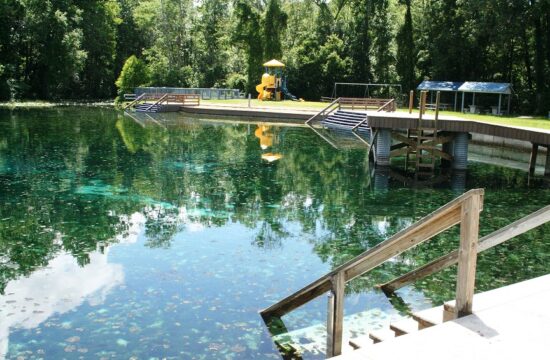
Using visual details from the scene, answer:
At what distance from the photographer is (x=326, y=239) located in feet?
37.8

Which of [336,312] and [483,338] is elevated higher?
[483,338]

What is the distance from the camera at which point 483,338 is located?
4.41 m

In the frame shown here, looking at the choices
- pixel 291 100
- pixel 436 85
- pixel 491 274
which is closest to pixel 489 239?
pixel 491 274

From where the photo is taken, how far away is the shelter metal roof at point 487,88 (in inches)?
1513

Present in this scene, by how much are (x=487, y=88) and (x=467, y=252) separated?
3759 centimetres

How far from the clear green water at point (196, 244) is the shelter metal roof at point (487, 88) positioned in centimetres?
1884

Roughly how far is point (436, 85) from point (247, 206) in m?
32.8

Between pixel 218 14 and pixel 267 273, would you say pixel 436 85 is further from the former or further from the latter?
pixel 267 273

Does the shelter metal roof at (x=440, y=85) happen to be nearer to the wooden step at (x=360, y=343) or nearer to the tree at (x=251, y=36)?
the tree at (x=251, y=36)

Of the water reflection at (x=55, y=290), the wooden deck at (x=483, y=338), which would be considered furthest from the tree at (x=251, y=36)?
the wooden deck at (x=483, y=338)

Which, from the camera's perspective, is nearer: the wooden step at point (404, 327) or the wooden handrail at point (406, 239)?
the wooden handrail at point (406, 239)

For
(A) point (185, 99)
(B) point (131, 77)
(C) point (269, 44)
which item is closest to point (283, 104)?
(A) point (185, 99)

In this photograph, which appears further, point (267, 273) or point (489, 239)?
point (267, 273)

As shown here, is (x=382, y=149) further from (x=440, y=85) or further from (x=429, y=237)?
(x=440, y=85)
